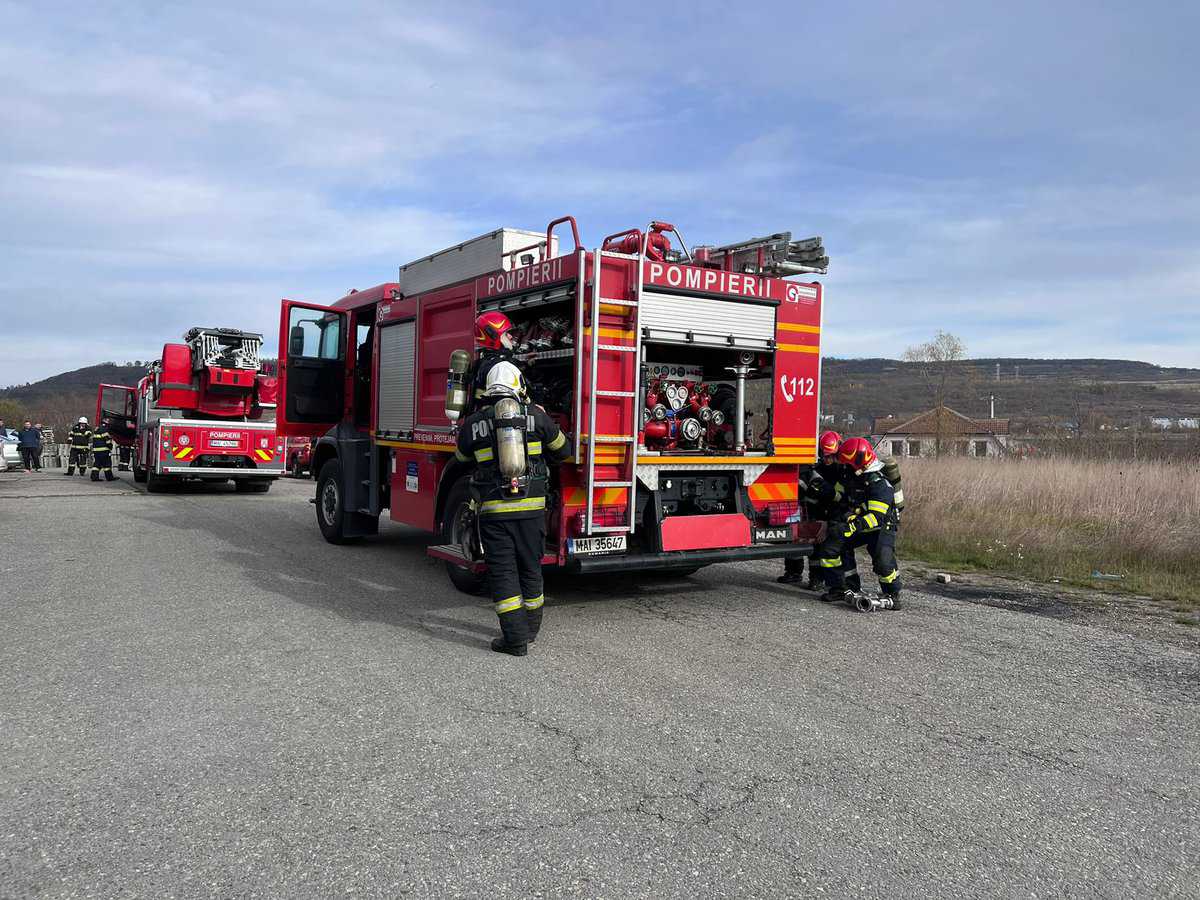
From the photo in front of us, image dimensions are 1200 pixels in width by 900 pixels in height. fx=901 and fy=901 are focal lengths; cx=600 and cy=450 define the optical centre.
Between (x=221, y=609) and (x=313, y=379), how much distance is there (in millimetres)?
3932

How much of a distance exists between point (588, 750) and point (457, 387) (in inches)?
131

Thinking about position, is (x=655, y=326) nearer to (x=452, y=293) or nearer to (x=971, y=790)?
(x=452, y=293)

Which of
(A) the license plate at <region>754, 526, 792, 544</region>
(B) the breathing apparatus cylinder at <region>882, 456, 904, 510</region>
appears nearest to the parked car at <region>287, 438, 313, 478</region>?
(A) the license plate at <region>754, 526, 792, 544</region>

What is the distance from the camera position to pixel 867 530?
22.6 ft

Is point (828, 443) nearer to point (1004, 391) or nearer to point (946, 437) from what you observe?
point (946, 437)

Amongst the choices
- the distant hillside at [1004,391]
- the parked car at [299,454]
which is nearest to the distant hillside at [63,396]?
the distant hillside at [1004,391]

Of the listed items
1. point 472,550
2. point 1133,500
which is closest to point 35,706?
point 472,550

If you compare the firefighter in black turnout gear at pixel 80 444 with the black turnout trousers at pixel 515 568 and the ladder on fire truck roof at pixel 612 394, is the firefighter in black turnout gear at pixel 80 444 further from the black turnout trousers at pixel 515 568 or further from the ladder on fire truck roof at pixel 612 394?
the black turnout trousers at pixel 515 568

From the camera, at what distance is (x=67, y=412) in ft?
196

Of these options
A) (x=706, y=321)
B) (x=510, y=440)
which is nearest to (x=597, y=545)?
(x=510, y=440)

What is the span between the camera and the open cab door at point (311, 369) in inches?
384

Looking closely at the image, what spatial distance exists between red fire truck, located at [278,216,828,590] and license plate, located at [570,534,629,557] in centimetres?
1

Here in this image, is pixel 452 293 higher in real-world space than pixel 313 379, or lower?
higher

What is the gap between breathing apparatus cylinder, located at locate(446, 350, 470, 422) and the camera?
647 centimetres
